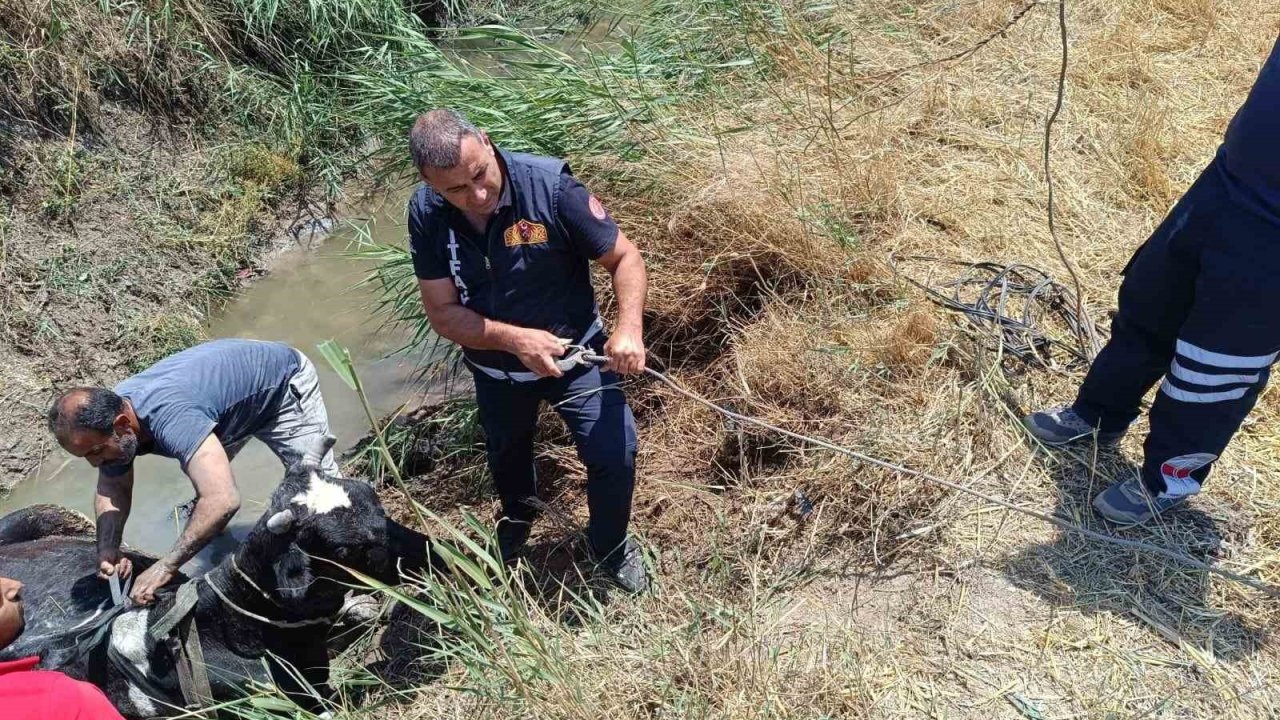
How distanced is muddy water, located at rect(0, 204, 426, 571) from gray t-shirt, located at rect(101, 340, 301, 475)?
77cm

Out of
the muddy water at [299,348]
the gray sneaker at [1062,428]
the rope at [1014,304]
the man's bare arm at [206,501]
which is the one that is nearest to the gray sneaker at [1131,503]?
the gray sneaker at [1062,428]

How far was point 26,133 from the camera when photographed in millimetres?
5602

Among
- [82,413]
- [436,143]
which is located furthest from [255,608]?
[436,143]

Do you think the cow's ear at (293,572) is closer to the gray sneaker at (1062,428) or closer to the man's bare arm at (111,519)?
the man's bare arm at (111,519)

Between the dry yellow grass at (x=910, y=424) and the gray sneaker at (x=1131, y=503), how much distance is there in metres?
0.06

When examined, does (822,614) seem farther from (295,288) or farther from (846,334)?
(295,288)

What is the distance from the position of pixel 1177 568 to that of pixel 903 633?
81 centimetres

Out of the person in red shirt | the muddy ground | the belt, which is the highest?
the belt

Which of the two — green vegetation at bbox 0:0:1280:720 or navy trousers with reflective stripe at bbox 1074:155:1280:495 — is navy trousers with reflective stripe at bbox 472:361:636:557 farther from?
navy trousers with reflective stripe at bbox 1074:155:1280:495

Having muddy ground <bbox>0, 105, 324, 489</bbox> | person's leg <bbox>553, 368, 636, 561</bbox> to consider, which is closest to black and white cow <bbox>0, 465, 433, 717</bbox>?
person's leg <bbox>553, 368, 636, 561</bbox>

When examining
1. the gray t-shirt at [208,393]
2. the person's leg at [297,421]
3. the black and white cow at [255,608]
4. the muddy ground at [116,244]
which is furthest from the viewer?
the muddy ground at [116,244]

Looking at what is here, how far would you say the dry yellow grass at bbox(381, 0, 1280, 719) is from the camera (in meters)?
2.55

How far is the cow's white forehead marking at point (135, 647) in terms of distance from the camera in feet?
9.65

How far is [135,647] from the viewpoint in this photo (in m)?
2.96
